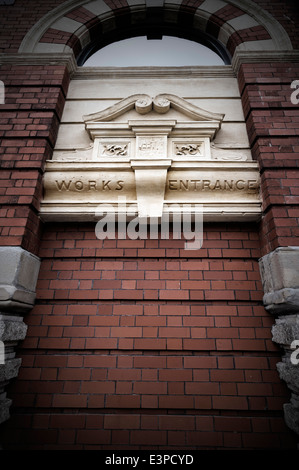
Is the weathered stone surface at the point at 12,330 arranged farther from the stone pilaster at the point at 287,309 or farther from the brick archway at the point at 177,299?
the stone pilaster at the point at 287,309

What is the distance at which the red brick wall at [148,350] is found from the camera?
5.76 ft

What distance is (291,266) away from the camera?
1853 mm

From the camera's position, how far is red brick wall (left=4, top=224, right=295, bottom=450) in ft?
5.76

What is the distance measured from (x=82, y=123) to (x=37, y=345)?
2.32 metres

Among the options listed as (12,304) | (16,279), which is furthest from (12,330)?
(16,279)

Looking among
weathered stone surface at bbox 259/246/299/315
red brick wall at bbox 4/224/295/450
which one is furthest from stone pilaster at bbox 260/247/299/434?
red brick wall at bbox 4/224/295/450

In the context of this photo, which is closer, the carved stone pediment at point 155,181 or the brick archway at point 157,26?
the carved stone pediment at point 155,181

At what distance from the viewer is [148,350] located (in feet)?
6.41

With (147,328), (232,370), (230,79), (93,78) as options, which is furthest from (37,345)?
(230,79)

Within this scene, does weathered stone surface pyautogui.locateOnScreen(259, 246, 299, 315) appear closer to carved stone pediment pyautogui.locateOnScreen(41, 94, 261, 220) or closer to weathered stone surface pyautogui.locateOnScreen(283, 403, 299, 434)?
carved stone pediment pyautogui.locateOnScreen(41, 94, 261, 220)

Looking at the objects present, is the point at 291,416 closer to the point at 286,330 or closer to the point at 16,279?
the point at 286,330

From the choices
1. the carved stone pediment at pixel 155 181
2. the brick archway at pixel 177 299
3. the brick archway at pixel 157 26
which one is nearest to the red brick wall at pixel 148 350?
the brick archway at pixel 177 299

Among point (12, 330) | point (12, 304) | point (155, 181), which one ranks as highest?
point (155, 181)

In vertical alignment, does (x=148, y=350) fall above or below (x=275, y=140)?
below
